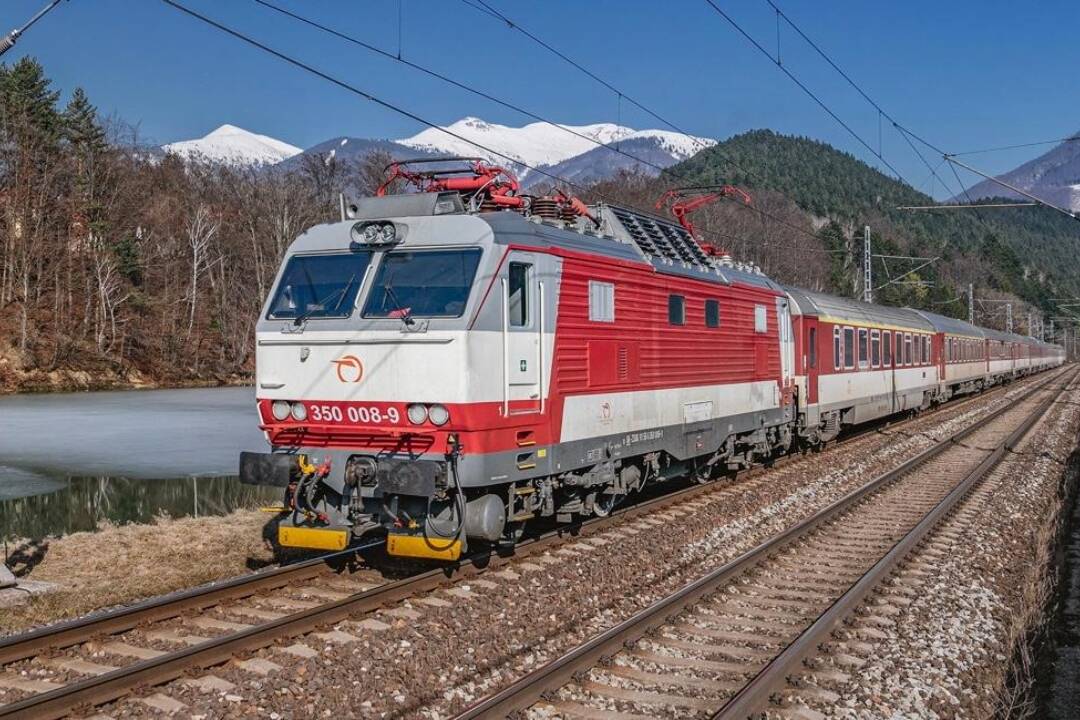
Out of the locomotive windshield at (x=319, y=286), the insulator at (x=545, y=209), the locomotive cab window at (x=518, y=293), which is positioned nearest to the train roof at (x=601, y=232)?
the insulator at (x=545, y=209)

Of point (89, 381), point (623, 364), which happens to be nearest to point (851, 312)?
point (623, 364)

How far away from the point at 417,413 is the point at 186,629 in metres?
2.82

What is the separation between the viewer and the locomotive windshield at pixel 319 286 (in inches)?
376

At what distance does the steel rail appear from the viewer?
6230 millimetres

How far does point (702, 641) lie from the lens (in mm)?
7820

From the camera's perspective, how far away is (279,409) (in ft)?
31.6

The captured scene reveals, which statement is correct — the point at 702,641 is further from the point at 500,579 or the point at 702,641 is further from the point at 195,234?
the point at 195,234

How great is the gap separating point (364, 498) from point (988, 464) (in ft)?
47.1

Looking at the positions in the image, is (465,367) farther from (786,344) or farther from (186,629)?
(786,344)

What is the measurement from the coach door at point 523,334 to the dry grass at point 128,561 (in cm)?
389

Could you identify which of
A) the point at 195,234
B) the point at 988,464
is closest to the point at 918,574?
the point at 988,464

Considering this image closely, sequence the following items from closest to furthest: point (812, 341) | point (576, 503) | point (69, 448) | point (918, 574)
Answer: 1. point (918, 574)
2. point (576, 503)
3. point (812, 341)
4. point (69, 448)

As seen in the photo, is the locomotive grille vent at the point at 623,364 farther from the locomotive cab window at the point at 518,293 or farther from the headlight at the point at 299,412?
the headlight at the point at 299,412

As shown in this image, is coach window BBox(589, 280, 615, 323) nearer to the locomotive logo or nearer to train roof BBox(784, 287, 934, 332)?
the locomotive logo
